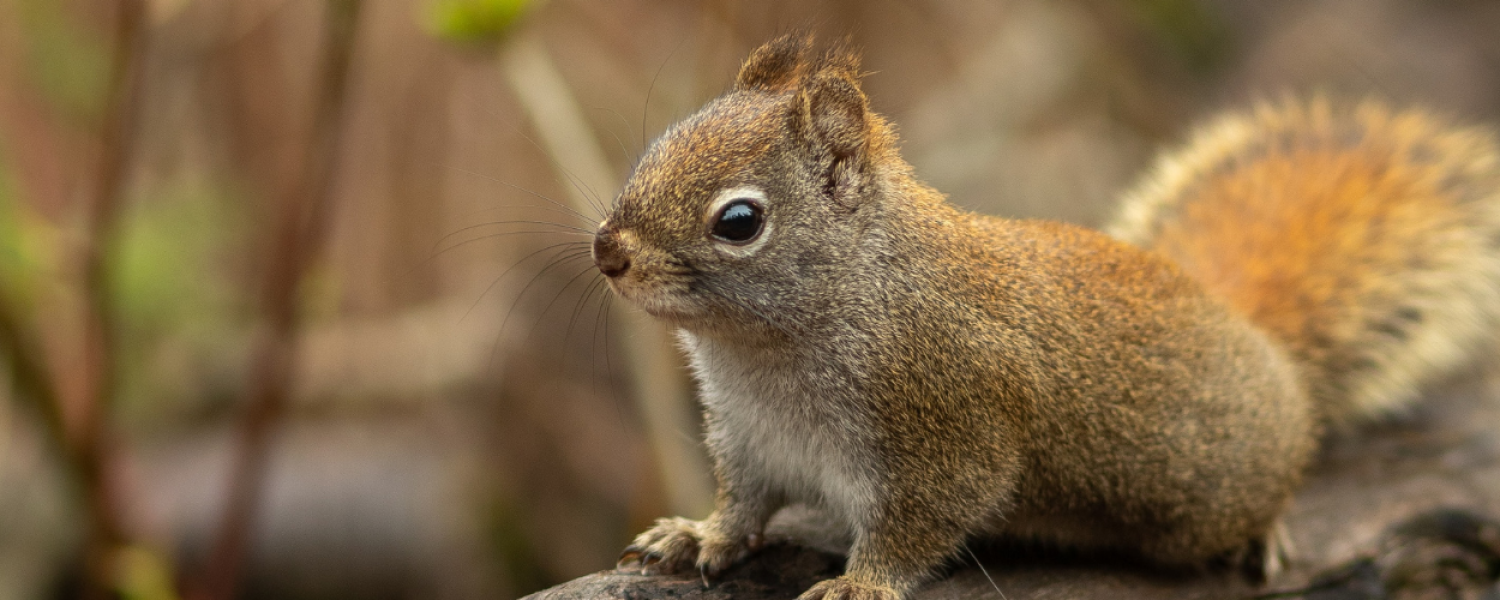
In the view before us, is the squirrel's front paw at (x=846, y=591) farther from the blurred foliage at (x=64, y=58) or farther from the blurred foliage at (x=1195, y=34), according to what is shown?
the blurred foliage at (x=1195, y=34)

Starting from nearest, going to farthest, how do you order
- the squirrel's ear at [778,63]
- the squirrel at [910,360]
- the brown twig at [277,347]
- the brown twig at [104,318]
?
the squirrel at [910,360] → the squirrel's ear at [778,63] → the brown twig at [104,318] → the brown twig at [277,347]

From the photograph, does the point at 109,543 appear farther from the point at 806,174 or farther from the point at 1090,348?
the point at 1090,348

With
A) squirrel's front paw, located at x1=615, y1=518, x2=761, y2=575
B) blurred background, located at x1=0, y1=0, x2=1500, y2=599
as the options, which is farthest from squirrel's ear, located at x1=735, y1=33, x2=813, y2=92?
squirrel's front paw, located at x1=615, y1=518, x2=761, y2=575

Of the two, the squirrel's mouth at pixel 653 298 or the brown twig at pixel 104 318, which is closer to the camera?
the squirrel's mouth at pixel 653 298

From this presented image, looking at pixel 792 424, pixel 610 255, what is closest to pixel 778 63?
pixel 610 255

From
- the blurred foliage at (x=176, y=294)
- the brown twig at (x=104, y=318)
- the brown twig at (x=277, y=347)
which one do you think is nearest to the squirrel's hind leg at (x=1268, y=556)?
the brown twig at (x=277, y=347)

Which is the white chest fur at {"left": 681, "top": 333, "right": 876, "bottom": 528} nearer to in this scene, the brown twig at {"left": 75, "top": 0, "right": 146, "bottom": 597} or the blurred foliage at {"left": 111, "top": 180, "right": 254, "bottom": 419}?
the brown twig at {"left": 75, "top": 0, "right": 146, "bottom": 597}
